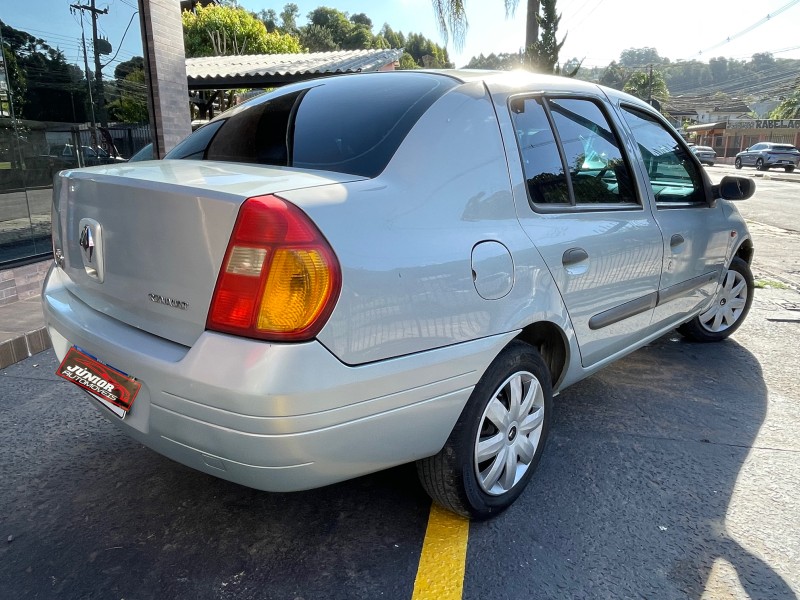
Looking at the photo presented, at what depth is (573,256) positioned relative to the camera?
7.95 feet

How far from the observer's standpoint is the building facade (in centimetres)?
557

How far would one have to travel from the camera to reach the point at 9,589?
1.94m

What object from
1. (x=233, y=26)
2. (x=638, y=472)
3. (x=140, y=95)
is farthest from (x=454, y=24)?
(x=233, y=26)

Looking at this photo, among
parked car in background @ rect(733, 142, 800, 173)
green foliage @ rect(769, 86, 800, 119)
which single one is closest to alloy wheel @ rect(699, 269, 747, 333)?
parked car in background @ rect(733, 142, 800, 173)

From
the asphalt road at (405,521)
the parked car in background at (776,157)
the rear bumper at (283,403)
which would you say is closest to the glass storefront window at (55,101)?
the asphalt road at (405,521)

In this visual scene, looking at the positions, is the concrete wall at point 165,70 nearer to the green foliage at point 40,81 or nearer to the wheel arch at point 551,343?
the green foliage at point 40,81

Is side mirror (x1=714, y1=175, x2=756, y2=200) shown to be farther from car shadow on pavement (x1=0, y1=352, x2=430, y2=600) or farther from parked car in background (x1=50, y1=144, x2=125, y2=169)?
parked car in background (x1=50, y1=144, x2=125, y2=169)

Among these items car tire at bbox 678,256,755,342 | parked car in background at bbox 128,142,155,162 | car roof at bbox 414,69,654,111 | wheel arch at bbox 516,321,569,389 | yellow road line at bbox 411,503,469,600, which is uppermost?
car roof at bbox 414,69,654,111

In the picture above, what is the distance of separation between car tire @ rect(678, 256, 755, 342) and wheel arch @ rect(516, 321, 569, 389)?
2070mm

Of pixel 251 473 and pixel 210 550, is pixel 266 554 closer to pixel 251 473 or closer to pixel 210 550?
pixel 210 550

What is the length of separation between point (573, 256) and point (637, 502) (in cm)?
101

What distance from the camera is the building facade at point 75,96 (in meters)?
5.57

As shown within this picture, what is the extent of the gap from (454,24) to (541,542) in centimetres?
1001

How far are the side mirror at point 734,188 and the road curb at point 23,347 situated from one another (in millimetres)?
4264
